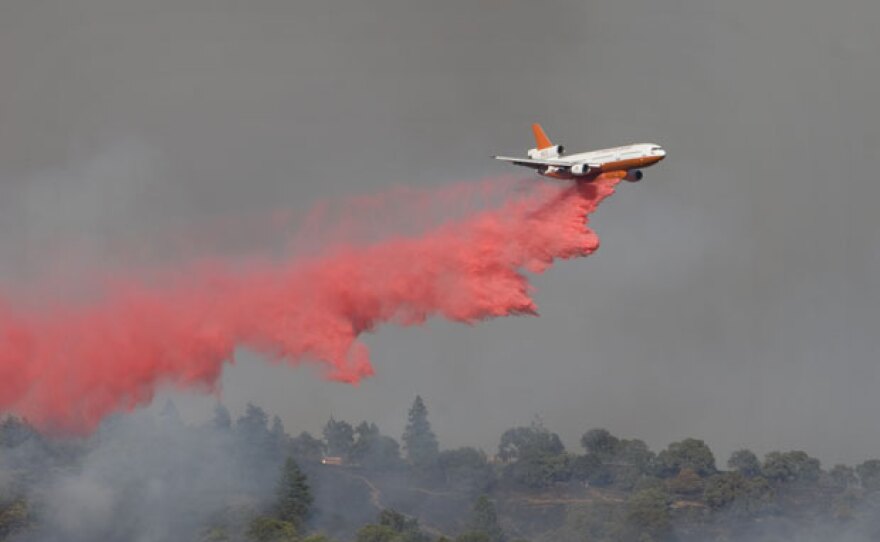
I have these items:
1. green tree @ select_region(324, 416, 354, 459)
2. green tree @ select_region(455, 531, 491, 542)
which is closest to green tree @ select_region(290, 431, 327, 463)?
green tree @ select_region(324, 416, 354, 459)

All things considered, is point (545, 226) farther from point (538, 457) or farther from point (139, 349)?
point (538, 457)

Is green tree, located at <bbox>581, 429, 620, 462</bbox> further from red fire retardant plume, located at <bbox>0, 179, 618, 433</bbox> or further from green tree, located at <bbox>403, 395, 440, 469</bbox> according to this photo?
red fire retardant plume, located at <bbox>0, 179, 618, 433</bbox>

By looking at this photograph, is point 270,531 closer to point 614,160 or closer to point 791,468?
point 614,160

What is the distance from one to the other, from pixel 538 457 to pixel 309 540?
56108 millimetres

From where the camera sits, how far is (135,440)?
130500 millimetres

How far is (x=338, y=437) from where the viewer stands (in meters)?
180

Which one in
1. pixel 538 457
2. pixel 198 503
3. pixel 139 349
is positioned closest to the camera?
pixel 139 349

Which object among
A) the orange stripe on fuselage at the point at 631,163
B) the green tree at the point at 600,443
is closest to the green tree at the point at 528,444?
the green tree at the point at 600,443

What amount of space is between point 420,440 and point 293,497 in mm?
40767

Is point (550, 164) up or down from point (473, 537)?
up

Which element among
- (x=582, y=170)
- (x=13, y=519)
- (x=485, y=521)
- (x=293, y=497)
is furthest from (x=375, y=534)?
(x=582, y=170)

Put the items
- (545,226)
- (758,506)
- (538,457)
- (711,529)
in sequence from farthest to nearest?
(538,457), (758,506), (711,529), (545,226)

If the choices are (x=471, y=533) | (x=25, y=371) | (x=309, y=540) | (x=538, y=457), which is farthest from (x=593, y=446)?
(x=25, y=371)

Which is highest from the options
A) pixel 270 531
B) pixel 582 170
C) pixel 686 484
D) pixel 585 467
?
pixel 582 170
